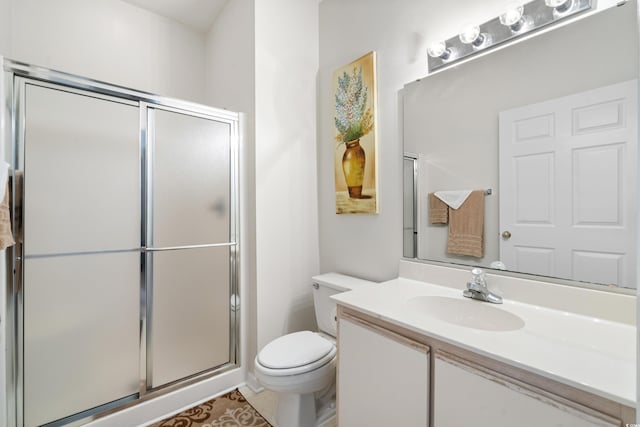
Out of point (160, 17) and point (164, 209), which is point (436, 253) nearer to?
point (164, 209)

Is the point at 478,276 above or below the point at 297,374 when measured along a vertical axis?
above

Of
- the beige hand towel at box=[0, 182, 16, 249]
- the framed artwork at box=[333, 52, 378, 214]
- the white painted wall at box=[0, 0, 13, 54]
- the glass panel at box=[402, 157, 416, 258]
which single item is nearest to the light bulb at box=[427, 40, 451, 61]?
the framed artwork at box=[333, 52, 378, 214]

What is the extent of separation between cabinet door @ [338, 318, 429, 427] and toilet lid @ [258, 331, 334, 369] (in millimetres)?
255

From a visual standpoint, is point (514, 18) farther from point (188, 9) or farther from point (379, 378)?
point (188, 9)

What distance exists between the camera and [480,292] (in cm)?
125

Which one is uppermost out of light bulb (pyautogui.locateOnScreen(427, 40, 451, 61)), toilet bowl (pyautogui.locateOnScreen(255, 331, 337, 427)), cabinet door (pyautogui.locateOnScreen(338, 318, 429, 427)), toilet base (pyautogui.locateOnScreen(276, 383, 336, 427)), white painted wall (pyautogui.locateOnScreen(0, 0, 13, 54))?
white painted wall (pyautogui.locateOnScreen(0, 0, 13, 54))

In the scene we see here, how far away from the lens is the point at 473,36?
1.34 m

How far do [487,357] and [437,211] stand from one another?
2.78 feet

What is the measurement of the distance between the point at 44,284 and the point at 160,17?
2313 millimetres

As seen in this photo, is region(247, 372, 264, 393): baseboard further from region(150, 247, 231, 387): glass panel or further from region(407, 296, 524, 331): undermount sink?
region(407, 296, 524, 331): undermount sink

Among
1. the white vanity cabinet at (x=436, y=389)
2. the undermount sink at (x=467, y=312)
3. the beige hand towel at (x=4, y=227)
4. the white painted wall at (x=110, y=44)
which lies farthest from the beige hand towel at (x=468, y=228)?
the white painted wall at (x=110, y=44)

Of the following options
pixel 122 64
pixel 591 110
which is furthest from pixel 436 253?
pixel 122 64

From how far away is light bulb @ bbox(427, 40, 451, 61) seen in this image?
1.44 meters

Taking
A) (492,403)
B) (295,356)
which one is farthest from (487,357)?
(295,356)
